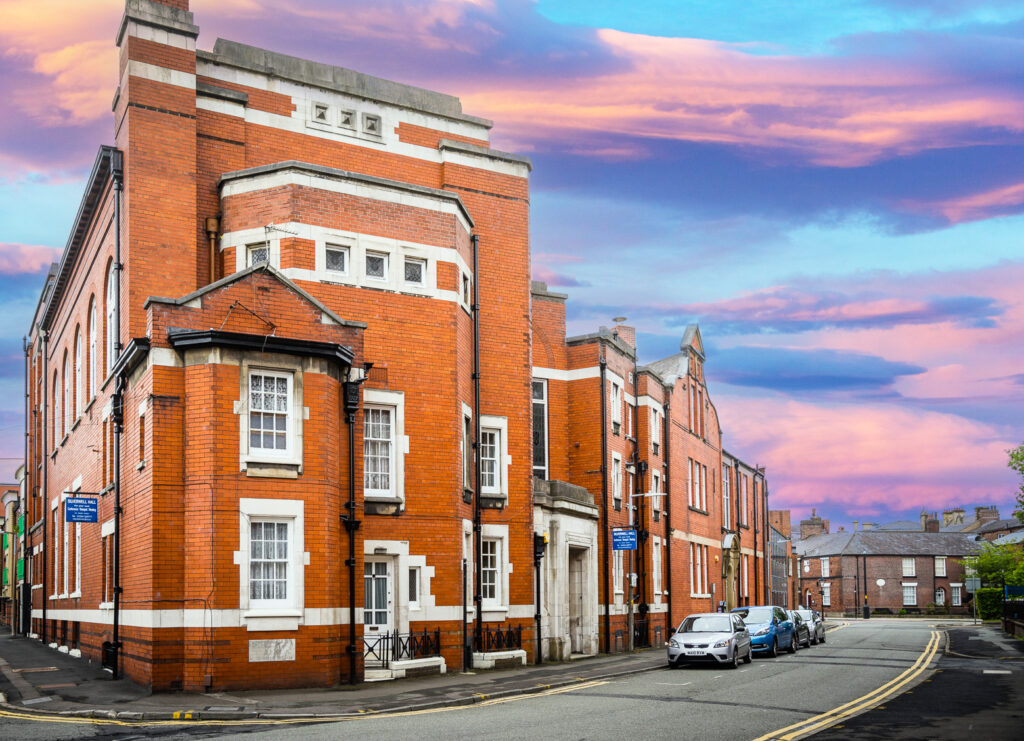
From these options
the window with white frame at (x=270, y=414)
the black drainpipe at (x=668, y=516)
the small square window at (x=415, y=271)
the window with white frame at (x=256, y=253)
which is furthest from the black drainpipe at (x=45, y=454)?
the black drainpipe at (x=668, y=516)

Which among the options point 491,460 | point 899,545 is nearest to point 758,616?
point 491,460

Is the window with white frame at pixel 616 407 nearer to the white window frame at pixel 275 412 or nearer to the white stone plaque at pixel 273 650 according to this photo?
the white window frame at pixel 275 412

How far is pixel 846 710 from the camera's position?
59.3 feet

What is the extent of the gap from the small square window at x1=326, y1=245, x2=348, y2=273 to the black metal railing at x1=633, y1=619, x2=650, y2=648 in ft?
62.8

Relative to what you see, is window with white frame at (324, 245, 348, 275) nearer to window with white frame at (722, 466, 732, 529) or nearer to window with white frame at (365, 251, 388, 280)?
window with white frame at (365, 251, 388, 280)

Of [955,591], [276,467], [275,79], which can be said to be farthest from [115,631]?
[955,591]

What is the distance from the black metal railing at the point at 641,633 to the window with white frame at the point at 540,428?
7.33 meters

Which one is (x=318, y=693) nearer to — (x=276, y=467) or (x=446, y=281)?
(x=276, y=467)

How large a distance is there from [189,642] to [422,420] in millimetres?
8233

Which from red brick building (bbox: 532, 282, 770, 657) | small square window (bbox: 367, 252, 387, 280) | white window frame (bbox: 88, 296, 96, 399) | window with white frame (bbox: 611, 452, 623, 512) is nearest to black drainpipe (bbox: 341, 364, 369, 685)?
small square window (bbox: 367, 252, 387, 280)

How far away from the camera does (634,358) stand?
41.3 metres

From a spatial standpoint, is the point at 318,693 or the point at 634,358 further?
the point at 634,358

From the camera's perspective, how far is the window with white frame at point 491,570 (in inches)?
1126

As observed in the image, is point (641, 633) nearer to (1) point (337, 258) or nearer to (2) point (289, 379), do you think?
(1) point (337, 258)
